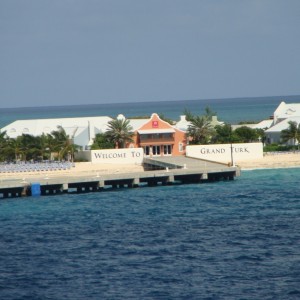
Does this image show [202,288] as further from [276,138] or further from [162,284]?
[276,138]

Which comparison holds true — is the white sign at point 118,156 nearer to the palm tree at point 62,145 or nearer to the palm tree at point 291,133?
the palm tree at point 62,145

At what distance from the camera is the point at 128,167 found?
103500 millimetres

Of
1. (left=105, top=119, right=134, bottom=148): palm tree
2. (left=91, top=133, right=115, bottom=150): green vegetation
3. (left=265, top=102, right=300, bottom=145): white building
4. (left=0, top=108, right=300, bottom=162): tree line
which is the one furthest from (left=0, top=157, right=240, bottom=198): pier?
(left=265, top=102, right=300, bottom=145): white building

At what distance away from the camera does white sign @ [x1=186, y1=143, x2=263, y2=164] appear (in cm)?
10650

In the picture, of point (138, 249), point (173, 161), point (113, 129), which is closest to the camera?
point (138, 249)

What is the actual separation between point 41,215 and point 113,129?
3998 centimetres

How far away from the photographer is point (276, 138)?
4717 inches

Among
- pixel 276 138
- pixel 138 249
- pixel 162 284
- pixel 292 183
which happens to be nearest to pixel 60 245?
pixel 138 249

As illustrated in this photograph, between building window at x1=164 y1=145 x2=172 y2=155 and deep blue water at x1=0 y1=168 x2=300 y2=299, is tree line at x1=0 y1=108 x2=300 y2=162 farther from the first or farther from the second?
deep blue water at x1=0 y1=168 x2=300 y2=299

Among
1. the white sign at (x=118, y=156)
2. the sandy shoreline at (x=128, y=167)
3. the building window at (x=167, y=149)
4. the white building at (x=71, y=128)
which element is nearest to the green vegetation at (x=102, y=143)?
the white building at (x=71, y=128)

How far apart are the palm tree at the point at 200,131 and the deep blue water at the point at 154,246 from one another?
29678 millimetres

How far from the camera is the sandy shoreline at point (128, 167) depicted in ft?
326

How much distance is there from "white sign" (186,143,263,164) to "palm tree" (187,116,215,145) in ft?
15.8

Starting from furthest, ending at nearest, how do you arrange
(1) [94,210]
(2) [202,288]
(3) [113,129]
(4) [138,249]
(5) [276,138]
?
(5) [276,138], (3) [113,129], (1) [94,210], (4) [138,249], (2) [202,288]
